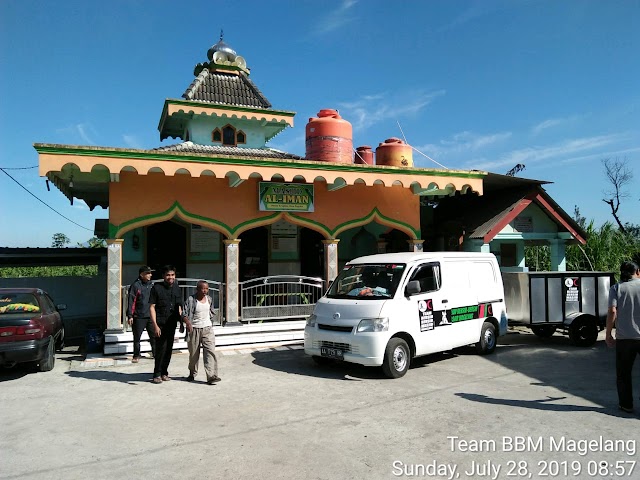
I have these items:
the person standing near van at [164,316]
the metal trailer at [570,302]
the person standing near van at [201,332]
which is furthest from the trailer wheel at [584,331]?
the person standing near van at [164,316]

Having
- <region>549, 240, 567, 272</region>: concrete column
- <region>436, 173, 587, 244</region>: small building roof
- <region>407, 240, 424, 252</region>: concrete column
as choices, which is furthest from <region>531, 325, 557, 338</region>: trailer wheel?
<region>549, 240, 567, 272</region>: concrete column

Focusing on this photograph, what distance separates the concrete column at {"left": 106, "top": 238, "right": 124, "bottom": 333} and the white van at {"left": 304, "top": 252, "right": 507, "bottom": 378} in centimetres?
434

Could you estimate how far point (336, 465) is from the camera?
13.9 ft

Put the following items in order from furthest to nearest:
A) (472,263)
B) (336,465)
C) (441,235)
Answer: (441,235) < (472,263) < (336,465)

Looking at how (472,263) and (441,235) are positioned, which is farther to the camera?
(441,235)

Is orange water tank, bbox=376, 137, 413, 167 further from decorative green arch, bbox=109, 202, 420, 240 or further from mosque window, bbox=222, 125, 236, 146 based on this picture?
mosque window, bbox=222, 125, 236, 146

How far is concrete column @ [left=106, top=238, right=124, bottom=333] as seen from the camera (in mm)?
9703


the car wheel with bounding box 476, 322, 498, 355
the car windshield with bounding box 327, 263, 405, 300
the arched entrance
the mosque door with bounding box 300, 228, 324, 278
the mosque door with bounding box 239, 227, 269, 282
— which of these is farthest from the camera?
the arched entrance

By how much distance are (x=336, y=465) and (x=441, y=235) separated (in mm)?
11404

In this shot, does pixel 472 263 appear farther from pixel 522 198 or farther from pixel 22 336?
pixel 22 336

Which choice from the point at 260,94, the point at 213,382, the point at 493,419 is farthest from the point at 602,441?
the point at 260,94

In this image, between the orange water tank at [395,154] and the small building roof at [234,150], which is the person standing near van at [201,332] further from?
the orange water tank at [395,154]

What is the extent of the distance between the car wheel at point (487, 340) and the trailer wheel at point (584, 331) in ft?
6.28

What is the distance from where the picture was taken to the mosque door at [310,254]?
14594mm
